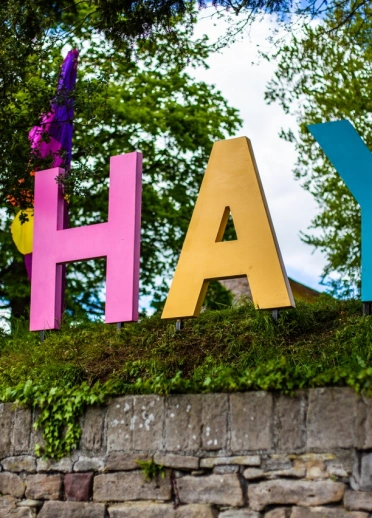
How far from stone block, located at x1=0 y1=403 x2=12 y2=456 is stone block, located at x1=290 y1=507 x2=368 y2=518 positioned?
8.38ft

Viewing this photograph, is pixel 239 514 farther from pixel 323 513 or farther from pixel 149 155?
pixel 149 155

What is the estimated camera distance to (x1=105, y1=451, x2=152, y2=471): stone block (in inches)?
225

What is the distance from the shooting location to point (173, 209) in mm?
14781

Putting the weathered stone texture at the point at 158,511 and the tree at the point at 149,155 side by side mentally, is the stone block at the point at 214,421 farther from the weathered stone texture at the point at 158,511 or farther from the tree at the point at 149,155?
the tree at the point at 149,155

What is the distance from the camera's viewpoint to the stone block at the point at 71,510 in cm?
578

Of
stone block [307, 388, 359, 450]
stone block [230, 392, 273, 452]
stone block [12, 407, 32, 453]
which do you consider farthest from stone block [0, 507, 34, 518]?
stone block [307, 388, 359, 450]

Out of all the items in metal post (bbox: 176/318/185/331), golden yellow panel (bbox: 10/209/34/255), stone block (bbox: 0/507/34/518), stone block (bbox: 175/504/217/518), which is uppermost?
golden yellow panel (bbox: 10/209/34/255)

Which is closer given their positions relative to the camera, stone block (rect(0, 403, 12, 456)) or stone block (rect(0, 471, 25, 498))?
stone block (rect(0, 471, 25, 498))

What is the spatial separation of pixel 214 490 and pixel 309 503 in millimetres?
694

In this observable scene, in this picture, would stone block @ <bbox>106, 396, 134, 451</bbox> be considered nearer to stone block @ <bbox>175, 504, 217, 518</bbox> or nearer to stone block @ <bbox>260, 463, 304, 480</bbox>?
stone block @ <bbox>175, 504, 217, 518</bbox>

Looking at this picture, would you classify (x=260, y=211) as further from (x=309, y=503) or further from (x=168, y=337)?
(x=309, y=503)

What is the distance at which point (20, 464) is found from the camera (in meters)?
6.28

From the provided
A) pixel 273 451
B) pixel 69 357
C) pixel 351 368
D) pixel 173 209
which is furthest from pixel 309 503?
pixel 173 209

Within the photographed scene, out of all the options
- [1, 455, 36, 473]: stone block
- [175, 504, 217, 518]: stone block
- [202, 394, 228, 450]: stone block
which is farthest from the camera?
[1, 455, 36, 473]: stone block
